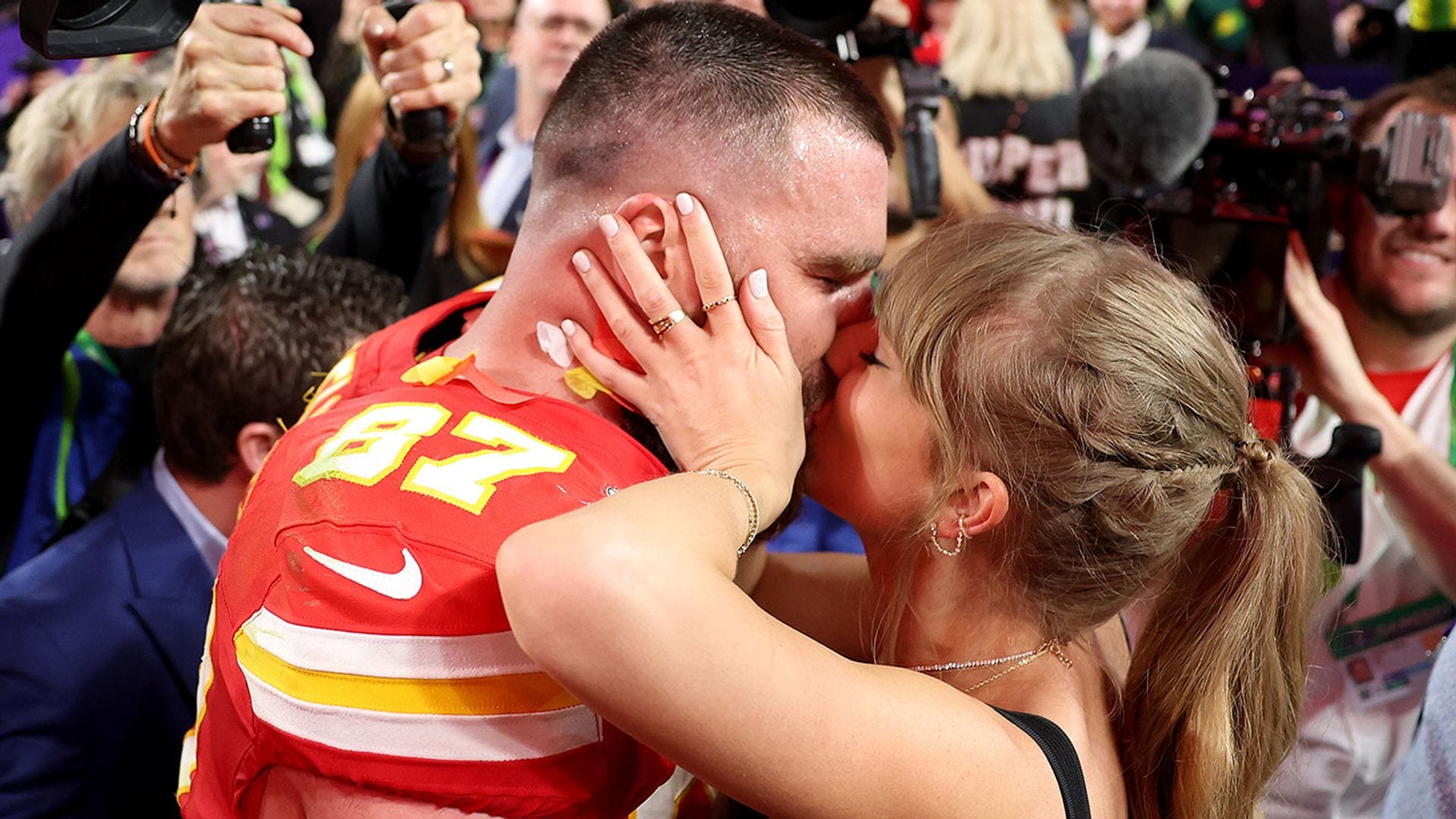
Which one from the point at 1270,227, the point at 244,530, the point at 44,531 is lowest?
the point at 44,531

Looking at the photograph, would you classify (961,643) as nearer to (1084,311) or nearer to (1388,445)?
(1084,311)

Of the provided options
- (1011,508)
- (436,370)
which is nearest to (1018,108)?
(1011,508)

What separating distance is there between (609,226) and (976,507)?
544mm

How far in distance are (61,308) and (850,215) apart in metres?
1.34

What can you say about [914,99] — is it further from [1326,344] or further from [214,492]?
[214,492]

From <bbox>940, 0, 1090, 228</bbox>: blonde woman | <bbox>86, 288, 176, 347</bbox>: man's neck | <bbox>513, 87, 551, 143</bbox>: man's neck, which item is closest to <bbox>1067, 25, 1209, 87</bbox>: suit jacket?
<bbox>940, 0, 1090, 228</bbox>: blonde woman

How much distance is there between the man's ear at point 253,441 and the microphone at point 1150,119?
1.60m

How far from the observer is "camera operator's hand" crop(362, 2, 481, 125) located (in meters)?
2.29

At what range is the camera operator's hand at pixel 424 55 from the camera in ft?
7.50

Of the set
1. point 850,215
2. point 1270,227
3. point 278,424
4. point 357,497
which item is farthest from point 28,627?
point 1270,227

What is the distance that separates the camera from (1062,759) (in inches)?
57.2

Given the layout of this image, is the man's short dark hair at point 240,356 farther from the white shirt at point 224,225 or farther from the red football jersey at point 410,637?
the white shirt at point 224,225

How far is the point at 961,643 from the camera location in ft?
5.52

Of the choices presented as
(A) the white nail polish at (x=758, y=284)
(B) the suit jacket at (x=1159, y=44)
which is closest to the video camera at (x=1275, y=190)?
(A) the white nail polish at (x=758, y=284)
